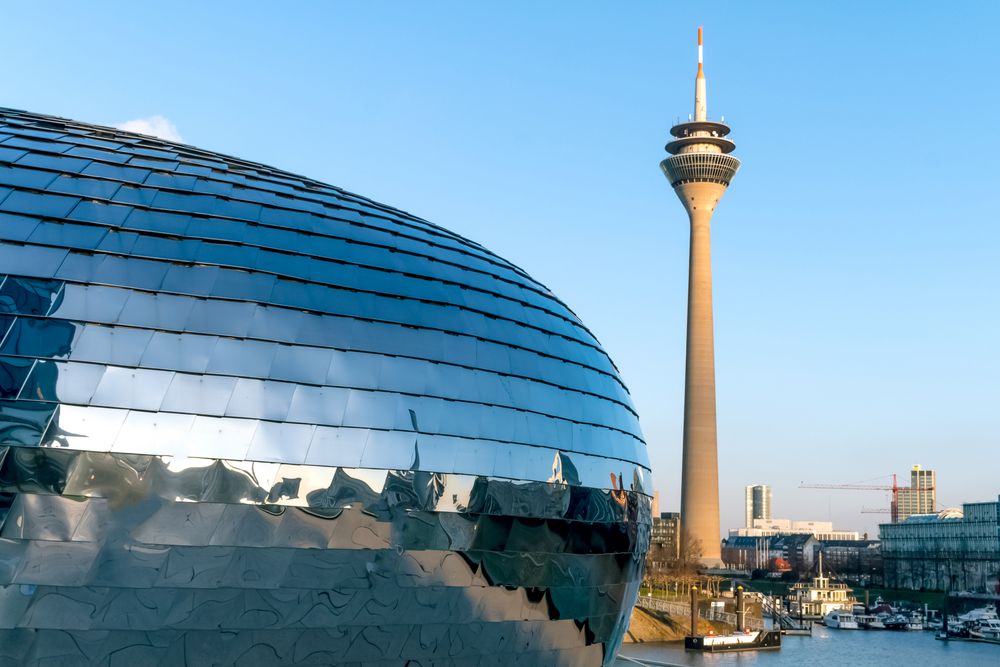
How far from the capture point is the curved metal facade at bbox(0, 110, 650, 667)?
1753 cm

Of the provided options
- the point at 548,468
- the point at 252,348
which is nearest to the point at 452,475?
the point at 548,468

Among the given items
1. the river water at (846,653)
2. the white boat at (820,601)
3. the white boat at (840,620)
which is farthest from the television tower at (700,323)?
the river water at (846,653)

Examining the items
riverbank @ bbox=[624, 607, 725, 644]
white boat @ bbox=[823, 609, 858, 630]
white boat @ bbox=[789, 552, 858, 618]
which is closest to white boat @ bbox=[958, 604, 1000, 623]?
white boat @ bbox=[823, 609, 858, 630]

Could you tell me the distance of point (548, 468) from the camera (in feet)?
74.8

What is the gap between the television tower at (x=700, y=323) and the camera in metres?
152

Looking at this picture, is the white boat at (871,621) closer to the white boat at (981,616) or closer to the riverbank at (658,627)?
the white boat at (981,616)

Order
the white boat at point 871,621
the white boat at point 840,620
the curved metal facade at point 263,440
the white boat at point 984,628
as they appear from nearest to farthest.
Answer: the curved metal facade at point 263,440 < the white boat at point 984,628 < the white boat at point 840,620 < the white boat at point 871,621

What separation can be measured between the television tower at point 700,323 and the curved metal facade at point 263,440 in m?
130

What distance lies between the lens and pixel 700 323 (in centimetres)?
15688

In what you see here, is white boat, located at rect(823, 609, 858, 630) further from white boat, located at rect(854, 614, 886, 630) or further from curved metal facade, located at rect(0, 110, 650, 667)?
curved metal facade, located at rect(0, 110, 650, 667)

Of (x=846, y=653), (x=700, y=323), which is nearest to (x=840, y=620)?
(x=846, y=653)

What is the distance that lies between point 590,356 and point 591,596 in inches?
272

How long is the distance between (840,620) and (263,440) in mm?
135595

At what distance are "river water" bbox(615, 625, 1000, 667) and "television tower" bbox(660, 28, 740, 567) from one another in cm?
3210
